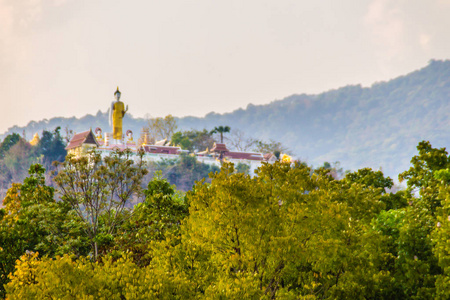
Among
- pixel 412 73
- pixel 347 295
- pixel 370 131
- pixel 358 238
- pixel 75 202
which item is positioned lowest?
pixel 347 295

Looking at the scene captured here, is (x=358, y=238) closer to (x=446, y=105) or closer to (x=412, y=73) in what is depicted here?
(x=446, y=105)

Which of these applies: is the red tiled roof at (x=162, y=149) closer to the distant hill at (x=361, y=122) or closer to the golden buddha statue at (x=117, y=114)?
the golden buddha statue at (x=117, y=114)

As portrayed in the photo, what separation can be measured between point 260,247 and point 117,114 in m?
46.1

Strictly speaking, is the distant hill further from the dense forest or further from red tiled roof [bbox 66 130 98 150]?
the dense forest

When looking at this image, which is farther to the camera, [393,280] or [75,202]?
[75,202]

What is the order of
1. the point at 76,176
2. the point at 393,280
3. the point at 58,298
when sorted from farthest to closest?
the point at 76,176, the point at 393,280, the point at 58,298

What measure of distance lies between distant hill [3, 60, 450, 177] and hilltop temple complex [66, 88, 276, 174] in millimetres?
86242

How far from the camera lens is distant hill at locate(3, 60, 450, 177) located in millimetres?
158750

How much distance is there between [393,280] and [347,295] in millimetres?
1479

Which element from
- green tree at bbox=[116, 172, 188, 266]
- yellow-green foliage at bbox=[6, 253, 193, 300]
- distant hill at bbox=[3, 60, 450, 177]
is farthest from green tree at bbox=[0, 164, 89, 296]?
distant hill at bbox=[3, 60, 450, 177]

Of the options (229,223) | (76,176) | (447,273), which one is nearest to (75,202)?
(76,176)

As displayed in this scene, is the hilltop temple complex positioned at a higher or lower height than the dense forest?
higher

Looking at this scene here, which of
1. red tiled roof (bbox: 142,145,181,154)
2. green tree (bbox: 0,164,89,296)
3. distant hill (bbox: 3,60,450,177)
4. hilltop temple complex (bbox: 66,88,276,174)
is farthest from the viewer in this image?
distant hill (bbox: 3,60,450,177)

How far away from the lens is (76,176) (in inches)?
600
